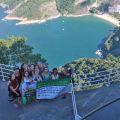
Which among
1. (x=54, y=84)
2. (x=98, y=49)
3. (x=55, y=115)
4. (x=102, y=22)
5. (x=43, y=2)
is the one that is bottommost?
(x=55, y=115)

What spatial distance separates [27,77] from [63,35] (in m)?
101

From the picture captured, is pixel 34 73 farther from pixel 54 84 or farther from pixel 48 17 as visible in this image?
pixel 48 17

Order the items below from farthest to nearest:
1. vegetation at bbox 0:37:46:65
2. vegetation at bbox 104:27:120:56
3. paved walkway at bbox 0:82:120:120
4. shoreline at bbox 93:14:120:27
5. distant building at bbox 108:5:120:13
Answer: distant building at bbox 108:5:120:13 → shoreline at bbox 93:14:120:27 → vegetation at bbox 104:27:120:56 → vegetation at bbox 0:37:46:65 → paved walkway at bbox 0:82:120:120

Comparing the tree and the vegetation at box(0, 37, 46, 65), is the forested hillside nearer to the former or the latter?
the vegetation at box(0, 37, 46, 65)

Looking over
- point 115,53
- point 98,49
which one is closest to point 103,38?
point 98,49

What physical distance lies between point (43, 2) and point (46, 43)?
1593 inches

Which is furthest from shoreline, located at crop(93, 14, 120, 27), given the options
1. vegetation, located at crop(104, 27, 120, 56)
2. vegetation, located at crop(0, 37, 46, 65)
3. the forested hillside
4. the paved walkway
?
the paved walkway

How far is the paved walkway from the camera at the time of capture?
10.3 m

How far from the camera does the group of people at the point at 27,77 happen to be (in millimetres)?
10289

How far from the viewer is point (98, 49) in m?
95.1

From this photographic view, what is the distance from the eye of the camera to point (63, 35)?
111 metres

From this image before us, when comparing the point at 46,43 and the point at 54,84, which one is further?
the point at 46,43

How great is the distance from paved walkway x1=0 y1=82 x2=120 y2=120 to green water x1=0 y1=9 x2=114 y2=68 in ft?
241

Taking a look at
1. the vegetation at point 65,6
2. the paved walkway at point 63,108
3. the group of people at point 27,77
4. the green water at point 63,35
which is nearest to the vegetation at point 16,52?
the paved walkway at point 63,108
